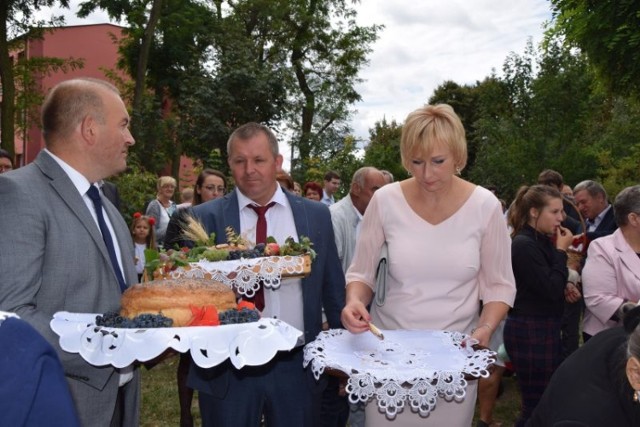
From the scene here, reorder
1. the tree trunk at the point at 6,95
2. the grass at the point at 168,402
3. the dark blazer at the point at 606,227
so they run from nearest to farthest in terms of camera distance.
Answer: the grass at the point at 168,402 < the dark blazer at the point at 606,227 < the tree trunk at the point at 6,95

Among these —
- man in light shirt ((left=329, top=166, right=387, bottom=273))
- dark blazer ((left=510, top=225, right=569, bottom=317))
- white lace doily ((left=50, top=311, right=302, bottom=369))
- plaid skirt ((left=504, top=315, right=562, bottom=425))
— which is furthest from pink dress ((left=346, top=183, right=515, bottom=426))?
man in light shirt ((left=329, top=166, right=387, bottom=273))

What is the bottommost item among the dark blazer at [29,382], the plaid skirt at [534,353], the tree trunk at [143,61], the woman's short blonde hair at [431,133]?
the plaid skirt at [534,353]

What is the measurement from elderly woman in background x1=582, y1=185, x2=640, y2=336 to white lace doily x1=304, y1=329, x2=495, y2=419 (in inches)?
92.1

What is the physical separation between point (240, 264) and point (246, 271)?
0.15ft

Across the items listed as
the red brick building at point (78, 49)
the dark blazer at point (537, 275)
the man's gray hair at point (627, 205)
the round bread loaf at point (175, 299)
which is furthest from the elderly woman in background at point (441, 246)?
the red brick building at point (78, 49)

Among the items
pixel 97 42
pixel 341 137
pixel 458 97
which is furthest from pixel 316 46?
pixel 97 42

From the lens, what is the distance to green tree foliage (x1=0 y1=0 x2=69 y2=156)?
23.1m

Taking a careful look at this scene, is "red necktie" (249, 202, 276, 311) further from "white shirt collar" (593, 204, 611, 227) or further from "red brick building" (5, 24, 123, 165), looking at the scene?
"red brick building" (5, 24, 123, 165)

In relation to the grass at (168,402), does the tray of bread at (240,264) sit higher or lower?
higher

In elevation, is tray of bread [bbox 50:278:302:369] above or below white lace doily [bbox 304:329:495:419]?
above

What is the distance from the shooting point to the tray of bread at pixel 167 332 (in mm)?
2549

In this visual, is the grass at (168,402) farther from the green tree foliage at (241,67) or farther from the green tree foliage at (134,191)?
the green tree foliage at (241,67)

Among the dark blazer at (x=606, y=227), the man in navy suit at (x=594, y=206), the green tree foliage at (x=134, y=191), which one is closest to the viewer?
the dark blazer at (x=606, y=227)

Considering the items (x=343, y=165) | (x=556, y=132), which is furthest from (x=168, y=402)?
(x=343, y=165)
